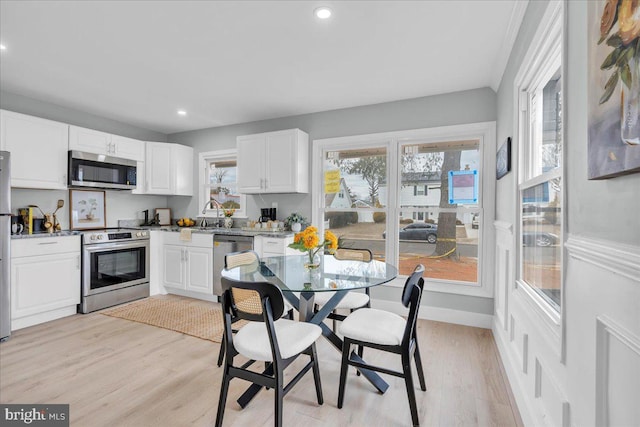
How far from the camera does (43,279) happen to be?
3209 mm

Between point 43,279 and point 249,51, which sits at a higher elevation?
point 249,51

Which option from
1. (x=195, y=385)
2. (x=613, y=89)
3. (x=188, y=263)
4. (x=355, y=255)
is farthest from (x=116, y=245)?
(x=613, y=89)

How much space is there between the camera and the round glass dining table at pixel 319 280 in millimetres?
1896

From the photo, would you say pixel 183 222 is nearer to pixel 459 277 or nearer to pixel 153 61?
pixel 153 61

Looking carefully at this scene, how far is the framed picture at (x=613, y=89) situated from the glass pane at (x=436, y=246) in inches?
99.6

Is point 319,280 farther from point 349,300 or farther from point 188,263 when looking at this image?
point 188,263

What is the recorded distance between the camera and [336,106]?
12.4 ft

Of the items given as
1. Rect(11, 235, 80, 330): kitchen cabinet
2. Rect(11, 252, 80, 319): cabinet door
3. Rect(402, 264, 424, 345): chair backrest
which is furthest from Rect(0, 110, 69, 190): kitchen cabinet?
Rect(402, 264, 424, 345): chair backrest

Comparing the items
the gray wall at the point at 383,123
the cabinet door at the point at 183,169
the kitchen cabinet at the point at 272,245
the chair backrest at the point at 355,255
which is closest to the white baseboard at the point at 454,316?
the gray wall at the point at 383,123

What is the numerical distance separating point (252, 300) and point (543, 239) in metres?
1.59

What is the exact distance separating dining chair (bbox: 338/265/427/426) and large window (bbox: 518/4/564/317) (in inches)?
24.8

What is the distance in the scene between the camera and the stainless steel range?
11.6ft

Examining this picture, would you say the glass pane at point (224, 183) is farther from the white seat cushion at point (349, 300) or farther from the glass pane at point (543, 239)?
the glass pane at point (543, 239)

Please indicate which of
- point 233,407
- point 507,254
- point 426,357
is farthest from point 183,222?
point 507,254
